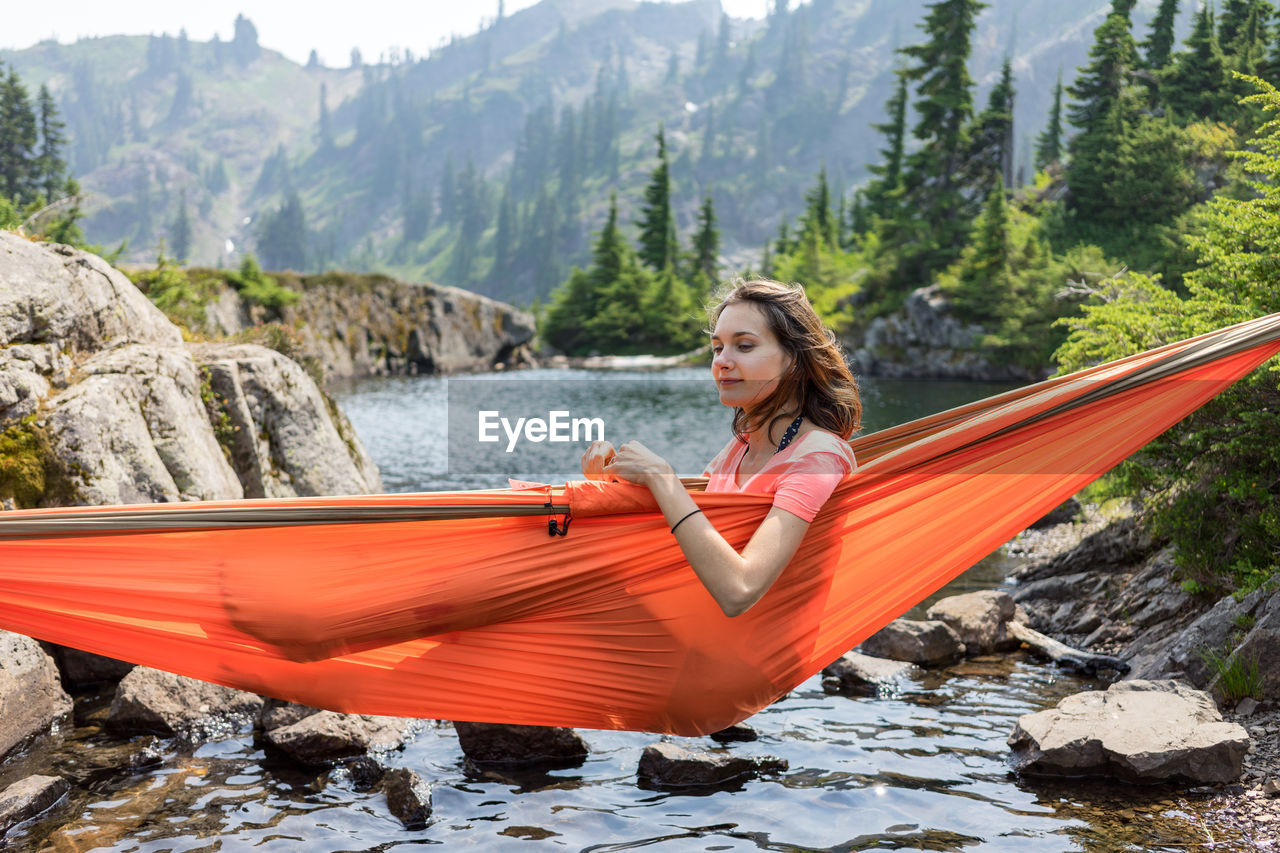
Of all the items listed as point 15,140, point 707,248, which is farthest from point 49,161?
point 707,248

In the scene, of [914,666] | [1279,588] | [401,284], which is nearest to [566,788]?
[914,666]

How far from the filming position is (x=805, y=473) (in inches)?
116

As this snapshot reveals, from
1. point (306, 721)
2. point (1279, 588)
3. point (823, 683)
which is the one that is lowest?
point (823, 683)

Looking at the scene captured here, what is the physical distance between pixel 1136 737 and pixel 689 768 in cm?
229

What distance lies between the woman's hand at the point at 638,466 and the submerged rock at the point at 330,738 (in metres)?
3.06

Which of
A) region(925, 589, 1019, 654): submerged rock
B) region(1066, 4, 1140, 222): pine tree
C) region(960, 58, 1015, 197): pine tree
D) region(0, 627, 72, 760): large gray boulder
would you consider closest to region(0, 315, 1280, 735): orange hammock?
region(0, 627, 72, 760): large gray boulder

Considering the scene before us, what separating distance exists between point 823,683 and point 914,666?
756 millimetres

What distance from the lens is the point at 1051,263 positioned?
123 ft

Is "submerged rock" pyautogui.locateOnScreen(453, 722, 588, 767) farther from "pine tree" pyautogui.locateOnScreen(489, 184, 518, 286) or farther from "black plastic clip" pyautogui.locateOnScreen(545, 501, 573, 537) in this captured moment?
"pine tree" pyautogui.locateOnScreen(489, 184, 518, 286)

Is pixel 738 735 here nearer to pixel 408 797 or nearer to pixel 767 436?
pixel 408 797

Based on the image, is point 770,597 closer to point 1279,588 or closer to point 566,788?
point 566,788

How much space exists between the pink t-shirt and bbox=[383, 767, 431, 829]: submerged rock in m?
2.53

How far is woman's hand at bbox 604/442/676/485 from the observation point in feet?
9.04

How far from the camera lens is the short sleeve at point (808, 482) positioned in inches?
112
